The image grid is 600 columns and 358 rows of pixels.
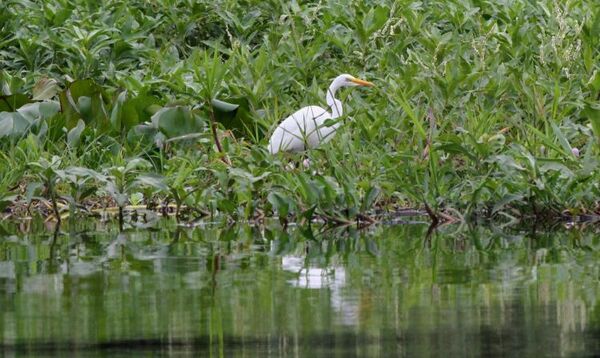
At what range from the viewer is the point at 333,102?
11.5 meters

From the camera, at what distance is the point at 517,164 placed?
28.4ft

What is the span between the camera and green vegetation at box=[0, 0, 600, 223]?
347 inches

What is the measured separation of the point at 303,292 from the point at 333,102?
5.61m

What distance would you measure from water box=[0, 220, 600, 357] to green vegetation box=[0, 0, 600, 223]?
50cm

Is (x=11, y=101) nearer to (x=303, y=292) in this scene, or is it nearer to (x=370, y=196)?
(x=370, y=196)

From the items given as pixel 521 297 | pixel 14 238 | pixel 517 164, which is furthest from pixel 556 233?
pixel 14 238

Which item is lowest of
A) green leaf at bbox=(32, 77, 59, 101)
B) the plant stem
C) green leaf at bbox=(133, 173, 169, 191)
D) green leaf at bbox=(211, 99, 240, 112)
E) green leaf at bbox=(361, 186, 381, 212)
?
green leaf at bbox=(361, 186, 381, 212)

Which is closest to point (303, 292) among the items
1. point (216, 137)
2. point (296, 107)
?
point (216, 137)

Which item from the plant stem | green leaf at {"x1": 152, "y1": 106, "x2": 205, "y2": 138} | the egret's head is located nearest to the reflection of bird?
the egret's head

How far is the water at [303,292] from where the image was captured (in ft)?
16.2

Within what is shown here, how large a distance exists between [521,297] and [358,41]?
24.4ft

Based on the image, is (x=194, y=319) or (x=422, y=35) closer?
(x=194, y=319)

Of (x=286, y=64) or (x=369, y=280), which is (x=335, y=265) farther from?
(x=286, y=64)

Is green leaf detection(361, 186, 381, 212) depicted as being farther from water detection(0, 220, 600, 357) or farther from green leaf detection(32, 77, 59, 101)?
green leaf detection(32, 77, 59, 101)
